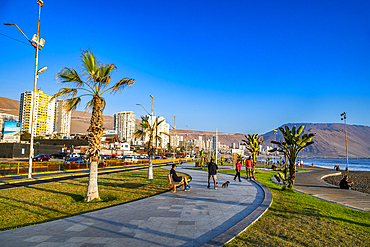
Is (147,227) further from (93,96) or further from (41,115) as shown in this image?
(41,115)

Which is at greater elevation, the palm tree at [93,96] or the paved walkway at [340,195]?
the palm tree at [93,96]

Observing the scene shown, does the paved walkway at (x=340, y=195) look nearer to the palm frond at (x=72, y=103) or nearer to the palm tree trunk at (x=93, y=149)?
the palm tree trunk at (x=93, y=149)

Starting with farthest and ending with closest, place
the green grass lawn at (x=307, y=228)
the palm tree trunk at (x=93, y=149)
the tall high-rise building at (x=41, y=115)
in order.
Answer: the tall high-rise building at (x=41, y=115)
the palm tree trunk at (x=93, y=149)
the green grass lawn at (x=307, y=228)

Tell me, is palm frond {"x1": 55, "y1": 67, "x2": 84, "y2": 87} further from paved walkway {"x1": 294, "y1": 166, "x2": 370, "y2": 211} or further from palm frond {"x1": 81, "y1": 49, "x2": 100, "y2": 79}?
paved walkway {"x1": 294, "y1": 166, "x2": 370, "y2": 211}

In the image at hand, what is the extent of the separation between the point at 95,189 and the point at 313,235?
811cm

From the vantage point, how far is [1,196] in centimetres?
1011

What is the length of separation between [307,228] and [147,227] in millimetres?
4203

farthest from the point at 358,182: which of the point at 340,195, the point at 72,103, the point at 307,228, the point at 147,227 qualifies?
the point at 72,103

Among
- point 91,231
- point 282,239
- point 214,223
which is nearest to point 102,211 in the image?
point 91,231

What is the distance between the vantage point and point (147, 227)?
5.73m

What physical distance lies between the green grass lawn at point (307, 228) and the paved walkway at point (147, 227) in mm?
349

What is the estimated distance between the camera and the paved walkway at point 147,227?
4.80 metres

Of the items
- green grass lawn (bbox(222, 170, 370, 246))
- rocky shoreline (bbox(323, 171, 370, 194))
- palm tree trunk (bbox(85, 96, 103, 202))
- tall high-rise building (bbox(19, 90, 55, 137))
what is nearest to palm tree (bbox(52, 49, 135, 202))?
palm tree trunk (bbox(85, 96, 103, 202))

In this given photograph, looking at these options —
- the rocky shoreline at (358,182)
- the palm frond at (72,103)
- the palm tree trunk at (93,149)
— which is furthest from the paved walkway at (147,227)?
the rocky shoreline at (358,182)
